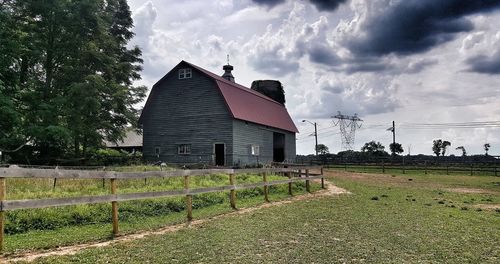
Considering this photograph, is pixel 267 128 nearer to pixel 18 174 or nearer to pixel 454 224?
pixel 454 224

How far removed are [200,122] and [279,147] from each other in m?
13.0

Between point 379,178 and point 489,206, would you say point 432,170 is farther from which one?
point 489,206

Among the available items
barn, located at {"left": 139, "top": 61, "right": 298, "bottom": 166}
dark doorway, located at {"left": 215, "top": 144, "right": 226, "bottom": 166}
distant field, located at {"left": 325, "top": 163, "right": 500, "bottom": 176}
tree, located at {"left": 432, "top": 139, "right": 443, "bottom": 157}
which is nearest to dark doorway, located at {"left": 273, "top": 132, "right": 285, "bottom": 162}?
barn, located at {"left": 139, "top": 61, "right": 298, "bottom": 166}

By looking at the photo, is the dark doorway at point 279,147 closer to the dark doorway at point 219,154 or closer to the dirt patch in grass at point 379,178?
the dirt patch in grass at point 379,178

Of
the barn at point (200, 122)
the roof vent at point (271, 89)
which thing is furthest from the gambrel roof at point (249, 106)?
the roof vent at point (271, 89)

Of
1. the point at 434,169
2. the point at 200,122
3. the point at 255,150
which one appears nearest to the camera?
the point at 200,122

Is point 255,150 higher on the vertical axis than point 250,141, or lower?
lower

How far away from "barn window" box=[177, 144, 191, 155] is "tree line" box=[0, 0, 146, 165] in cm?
509

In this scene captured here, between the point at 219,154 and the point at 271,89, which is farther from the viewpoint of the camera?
the point at 271,89

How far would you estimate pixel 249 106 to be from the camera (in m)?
36.1

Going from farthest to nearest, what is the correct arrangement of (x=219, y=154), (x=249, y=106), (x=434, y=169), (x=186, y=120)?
(x=434, y=169)
(x=249, y=106)
(x=186, y=120)
(x=219, y=154)

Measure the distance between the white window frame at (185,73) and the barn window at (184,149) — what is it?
19.3 feet

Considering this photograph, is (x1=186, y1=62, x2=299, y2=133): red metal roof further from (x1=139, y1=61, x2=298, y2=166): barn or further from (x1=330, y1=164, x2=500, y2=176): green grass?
(x1=330, y1=164, x2=500, y2=176): green grass

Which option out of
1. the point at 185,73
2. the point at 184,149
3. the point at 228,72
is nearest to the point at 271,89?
the point at 228,72
